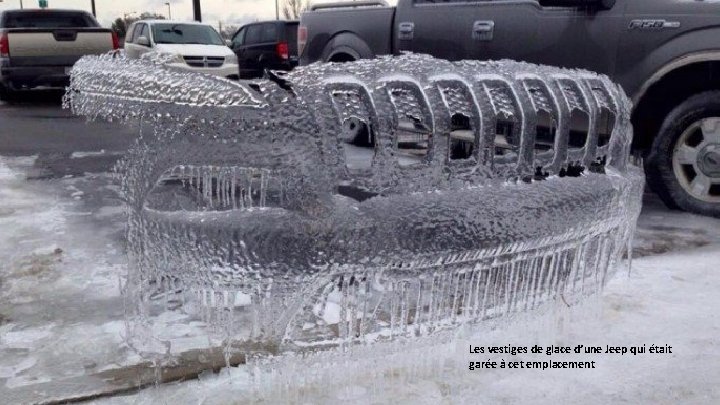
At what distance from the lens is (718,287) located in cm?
316

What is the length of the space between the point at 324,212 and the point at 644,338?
1.56m

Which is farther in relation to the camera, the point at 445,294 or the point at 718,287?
the point at 718,287

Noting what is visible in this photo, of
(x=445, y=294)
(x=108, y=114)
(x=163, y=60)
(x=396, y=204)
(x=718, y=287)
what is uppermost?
(x=163, y=60)

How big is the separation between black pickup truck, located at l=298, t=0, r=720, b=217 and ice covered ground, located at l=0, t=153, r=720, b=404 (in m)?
0.89

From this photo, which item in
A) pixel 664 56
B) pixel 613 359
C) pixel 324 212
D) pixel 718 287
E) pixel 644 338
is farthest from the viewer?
pixel 664 56

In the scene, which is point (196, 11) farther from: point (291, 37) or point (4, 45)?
point (4, 45)

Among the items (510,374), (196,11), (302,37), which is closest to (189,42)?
(302,37)

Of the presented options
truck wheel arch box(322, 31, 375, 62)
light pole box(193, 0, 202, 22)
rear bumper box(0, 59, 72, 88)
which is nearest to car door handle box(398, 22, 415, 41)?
truck wheel arch box(322, 31, 375, 62)

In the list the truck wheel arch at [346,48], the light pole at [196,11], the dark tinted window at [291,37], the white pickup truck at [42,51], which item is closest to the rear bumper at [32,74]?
the white pickup truck at [42,51]

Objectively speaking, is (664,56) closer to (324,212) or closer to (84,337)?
(324,212)

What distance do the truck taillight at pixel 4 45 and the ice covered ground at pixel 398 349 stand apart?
9.48m

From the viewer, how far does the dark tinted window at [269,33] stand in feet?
51.3

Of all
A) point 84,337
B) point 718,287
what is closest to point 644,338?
point 718,287

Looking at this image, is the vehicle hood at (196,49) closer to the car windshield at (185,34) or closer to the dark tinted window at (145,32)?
the car windshield at (185,34)
